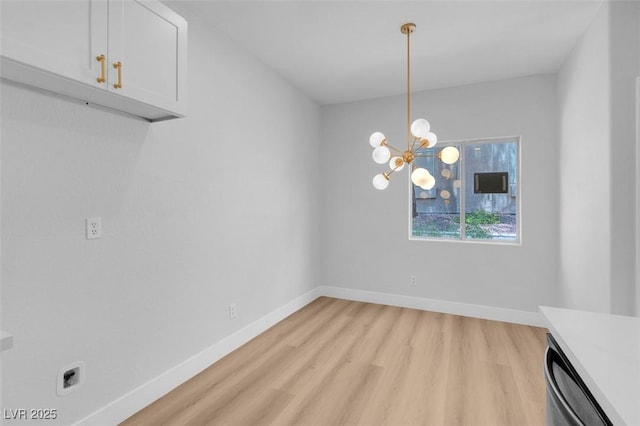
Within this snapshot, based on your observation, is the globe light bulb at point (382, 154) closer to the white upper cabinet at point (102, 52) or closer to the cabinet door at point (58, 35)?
the white upper cabinet at point (102, 52)

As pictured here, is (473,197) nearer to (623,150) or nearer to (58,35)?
(623,150)

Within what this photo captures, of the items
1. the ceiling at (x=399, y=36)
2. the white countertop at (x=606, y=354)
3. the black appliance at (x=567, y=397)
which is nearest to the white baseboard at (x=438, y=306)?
the ceiling at (x=399, y=36)

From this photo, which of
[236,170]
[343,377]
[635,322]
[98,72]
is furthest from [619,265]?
[98,72]

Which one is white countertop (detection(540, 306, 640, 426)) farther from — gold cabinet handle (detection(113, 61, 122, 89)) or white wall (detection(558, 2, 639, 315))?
gold cabinet handle (detection(113, 61, 122, 89))

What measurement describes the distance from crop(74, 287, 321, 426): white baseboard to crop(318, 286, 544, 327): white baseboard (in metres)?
1.27

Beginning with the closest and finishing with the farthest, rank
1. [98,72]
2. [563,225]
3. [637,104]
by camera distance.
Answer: [98,72]
[637,104]
[563,225]

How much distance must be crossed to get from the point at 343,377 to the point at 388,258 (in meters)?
2.06

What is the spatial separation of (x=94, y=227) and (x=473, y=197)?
3801mm

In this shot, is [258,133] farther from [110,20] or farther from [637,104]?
Answer: [637,104]

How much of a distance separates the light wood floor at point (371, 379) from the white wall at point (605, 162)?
856mm

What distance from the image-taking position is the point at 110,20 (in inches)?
60.6

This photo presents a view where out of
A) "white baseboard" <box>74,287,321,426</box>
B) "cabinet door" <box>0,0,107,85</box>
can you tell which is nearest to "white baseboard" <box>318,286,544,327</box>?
"white baseboard" <box>74,287,321,426</box>

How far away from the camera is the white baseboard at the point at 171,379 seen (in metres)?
1.85

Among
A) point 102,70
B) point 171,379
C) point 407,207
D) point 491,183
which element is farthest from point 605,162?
point 171,379
